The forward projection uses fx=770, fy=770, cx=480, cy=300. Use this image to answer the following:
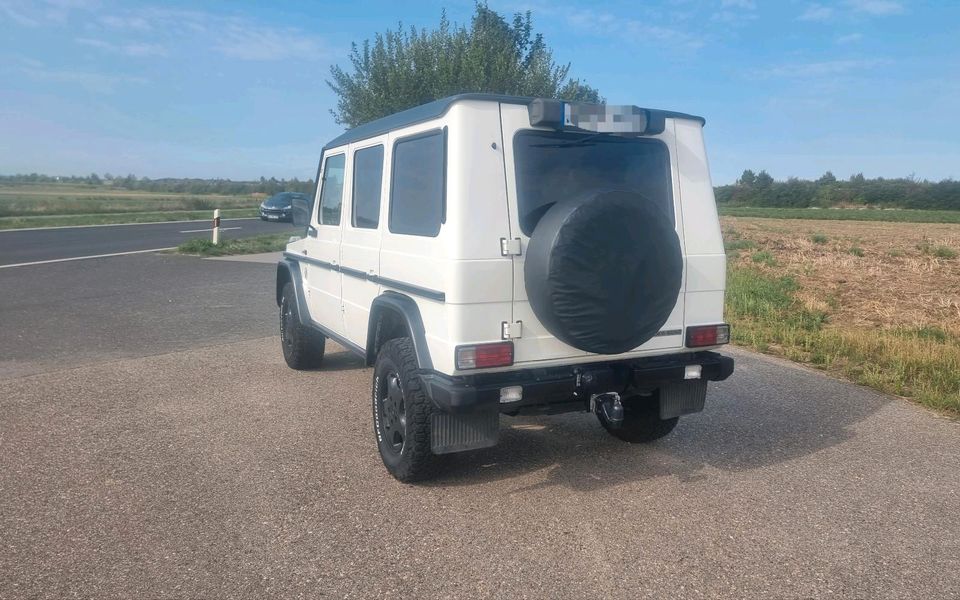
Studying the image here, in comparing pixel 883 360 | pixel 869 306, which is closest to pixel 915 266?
pixel 869 306

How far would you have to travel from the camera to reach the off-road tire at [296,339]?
7.14 meters

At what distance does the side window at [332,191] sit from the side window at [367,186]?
1.12 feet

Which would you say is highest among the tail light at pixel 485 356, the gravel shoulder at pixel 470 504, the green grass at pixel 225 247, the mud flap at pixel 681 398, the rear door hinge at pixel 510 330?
the rear door hinge at pixel 510 330

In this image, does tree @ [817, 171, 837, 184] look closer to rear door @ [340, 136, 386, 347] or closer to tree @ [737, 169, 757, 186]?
tree @ [737, 169, 757, 186]

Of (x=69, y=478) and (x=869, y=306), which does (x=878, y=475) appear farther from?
(x=869, y=306)

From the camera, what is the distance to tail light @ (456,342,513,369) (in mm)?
4008

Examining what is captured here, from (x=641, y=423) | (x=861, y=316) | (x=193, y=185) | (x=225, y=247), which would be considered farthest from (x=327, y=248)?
(x=193, y=185)

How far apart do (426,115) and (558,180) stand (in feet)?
2.83

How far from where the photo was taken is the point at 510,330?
4141mm

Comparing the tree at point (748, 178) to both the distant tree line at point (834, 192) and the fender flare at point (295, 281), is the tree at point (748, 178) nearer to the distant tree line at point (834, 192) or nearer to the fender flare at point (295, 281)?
the distant tree line at point (834, 192)

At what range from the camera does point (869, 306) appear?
36.8ft

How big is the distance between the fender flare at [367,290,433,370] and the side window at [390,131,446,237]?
0.41m

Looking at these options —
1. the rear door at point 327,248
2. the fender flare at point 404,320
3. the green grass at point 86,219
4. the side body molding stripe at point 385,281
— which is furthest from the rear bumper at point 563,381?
the green grass at point 86,219

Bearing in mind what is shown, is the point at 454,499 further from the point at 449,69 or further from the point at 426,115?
the point at 449,69
